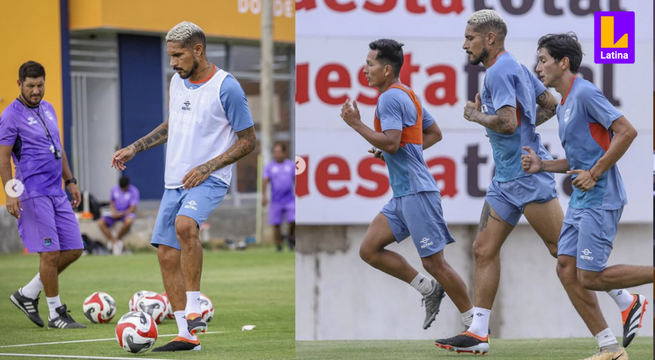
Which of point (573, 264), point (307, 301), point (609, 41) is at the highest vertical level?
point (609, 41)

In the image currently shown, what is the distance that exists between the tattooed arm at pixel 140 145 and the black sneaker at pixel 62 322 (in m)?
2.03

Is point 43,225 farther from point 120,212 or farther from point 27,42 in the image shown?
point 120,212

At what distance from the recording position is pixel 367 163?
10359 millimetres

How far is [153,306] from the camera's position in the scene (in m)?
8.92

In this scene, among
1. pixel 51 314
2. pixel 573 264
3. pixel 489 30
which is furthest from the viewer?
pixel 51 314

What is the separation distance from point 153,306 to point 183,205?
2.26 meters

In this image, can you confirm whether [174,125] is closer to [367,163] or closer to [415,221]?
[415,221]

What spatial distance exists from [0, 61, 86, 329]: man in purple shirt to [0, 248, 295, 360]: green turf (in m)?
0.26

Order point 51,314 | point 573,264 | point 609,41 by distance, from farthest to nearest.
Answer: point 51,314
point 609,41
point 573,264

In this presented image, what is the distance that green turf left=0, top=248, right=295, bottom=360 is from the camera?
728 cm

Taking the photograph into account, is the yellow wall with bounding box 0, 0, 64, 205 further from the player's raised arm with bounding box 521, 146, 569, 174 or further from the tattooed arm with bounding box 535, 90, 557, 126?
the player's raised arm with bounding box 521, 146, 569, 174

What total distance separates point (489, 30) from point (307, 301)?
4.37 metres

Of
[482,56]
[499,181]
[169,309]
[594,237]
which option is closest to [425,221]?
[499,181]

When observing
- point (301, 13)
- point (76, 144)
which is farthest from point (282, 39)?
point (301, 13)
